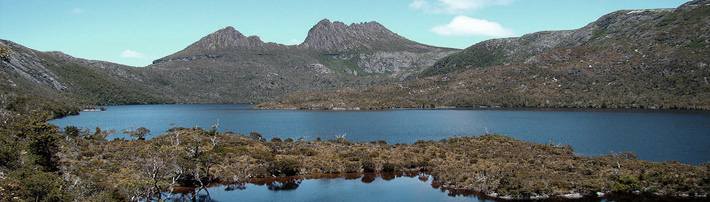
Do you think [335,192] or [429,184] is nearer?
[335,192]

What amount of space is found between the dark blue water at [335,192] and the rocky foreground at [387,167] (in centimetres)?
302

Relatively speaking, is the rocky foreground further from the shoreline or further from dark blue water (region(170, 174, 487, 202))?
dark blue water (region(170, 174, 487, 202))

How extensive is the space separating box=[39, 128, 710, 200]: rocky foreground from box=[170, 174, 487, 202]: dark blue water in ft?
9.90

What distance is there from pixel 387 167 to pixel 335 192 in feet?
66.6

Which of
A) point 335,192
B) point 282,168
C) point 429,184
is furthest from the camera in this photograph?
point 282,168

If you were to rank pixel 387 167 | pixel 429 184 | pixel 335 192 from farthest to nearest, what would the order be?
pixel 387 167, pixel 429 184, pixel 335 192

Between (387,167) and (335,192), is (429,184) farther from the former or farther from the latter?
(335,192)

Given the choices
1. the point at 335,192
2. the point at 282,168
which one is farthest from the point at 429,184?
the point at 282,168

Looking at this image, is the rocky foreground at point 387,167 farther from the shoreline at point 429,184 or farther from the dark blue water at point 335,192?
the dark blue water at point 335,192

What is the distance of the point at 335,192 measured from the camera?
260ft

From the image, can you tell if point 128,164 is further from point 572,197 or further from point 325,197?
point 572,197

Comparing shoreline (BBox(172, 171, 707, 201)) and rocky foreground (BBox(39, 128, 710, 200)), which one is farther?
shoreline (BBox(172, 171, 707, 201))

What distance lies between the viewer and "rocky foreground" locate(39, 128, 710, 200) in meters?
69.7

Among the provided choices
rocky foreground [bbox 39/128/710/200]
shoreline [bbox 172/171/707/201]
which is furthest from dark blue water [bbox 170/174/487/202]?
rocky foreground [bbox 39/128/710/200]
